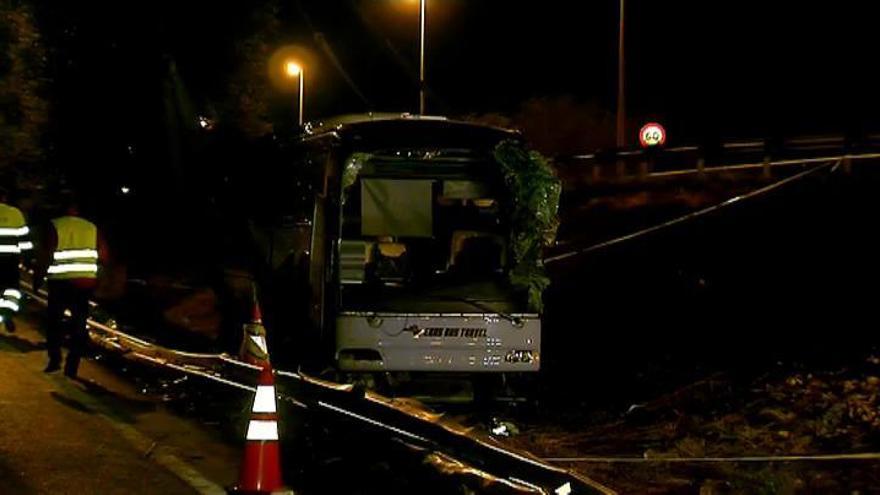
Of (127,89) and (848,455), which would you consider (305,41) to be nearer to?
(127,89)

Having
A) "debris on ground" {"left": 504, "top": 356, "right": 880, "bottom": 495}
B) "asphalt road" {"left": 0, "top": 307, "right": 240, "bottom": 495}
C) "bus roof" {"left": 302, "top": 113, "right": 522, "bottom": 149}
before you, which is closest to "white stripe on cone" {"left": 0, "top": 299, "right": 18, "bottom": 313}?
"asphalt road" {"left": 0, "top": 307, "right": 240, "bottom": 495}

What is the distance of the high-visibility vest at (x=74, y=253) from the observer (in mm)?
14617

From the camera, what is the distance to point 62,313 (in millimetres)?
14773

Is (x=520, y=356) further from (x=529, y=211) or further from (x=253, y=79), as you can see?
(x=253, y=79)

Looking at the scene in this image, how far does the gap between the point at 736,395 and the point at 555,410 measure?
2.71 m

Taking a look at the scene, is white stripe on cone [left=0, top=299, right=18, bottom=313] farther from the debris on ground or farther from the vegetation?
the debris on ground

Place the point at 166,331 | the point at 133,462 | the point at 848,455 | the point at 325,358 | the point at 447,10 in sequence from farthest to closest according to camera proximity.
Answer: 1. the point at 447,10
2. the point at 166,331
3. the point at 325,358
4. the point at 848,455
5. the point at 133,462

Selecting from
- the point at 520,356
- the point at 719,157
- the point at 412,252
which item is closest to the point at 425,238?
the point at 412,252

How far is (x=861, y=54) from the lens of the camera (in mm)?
54500

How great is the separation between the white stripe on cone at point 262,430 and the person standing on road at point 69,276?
6147 mm

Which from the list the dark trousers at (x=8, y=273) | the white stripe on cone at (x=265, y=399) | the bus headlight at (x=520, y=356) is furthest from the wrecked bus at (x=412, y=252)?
the white stripe on cone at (x=265, y=399)

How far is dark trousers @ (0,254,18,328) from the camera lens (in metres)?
17.1

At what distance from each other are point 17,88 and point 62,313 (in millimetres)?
3760

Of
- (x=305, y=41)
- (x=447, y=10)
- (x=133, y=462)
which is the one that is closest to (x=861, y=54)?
(x=447, y=10)
